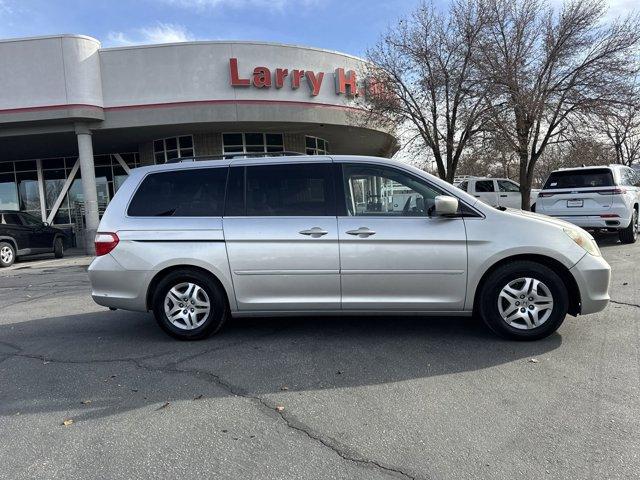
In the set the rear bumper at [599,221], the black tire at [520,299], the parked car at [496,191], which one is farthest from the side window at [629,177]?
the black tire at [520,299]

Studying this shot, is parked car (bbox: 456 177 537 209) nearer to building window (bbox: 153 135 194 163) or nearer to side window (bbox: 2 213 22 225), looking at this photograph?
building window (bbox: 153 135 194 163)

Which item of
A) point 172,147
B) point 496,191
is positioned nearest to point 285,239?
point 172,147

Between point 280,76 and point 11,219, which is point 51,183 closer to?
point 11,219

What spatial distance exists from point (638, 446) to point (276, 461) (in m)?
2.16

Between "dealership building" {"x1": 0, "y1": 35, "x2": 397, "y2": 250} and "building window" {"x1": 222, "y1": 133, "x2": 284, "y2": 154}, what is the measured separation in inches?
1.5

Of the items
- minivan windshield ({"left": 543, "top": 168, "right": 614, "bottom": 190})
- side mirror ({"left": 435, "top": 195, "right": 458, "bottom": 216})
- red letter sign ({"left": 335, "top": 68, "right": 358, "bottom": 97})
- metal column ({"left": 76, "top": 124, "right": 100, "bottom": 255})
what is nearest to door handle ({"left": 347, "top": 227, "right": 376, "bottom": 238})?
side mirror ({"left": 435, "top": 195, "right": 458, "bottom": 216})

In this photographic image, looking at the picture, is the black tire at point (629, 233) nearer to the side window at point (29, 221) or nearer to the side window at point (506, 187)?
the side window at point (506, 187)

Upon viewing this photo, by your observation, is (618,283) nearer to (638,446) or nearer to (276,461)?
(638,446)

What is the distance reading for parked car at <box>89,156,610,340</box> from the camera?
4637 mm

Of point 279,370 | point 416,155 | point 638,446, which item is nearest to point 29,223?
point 416,155

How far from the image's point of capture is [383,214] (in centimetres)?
480

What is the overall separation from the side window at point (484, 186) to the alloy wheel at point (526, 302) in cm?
1537

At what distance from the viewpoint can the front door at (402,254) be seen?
184 inches

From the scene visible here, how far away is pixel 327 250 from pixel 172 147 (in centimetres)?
1582
